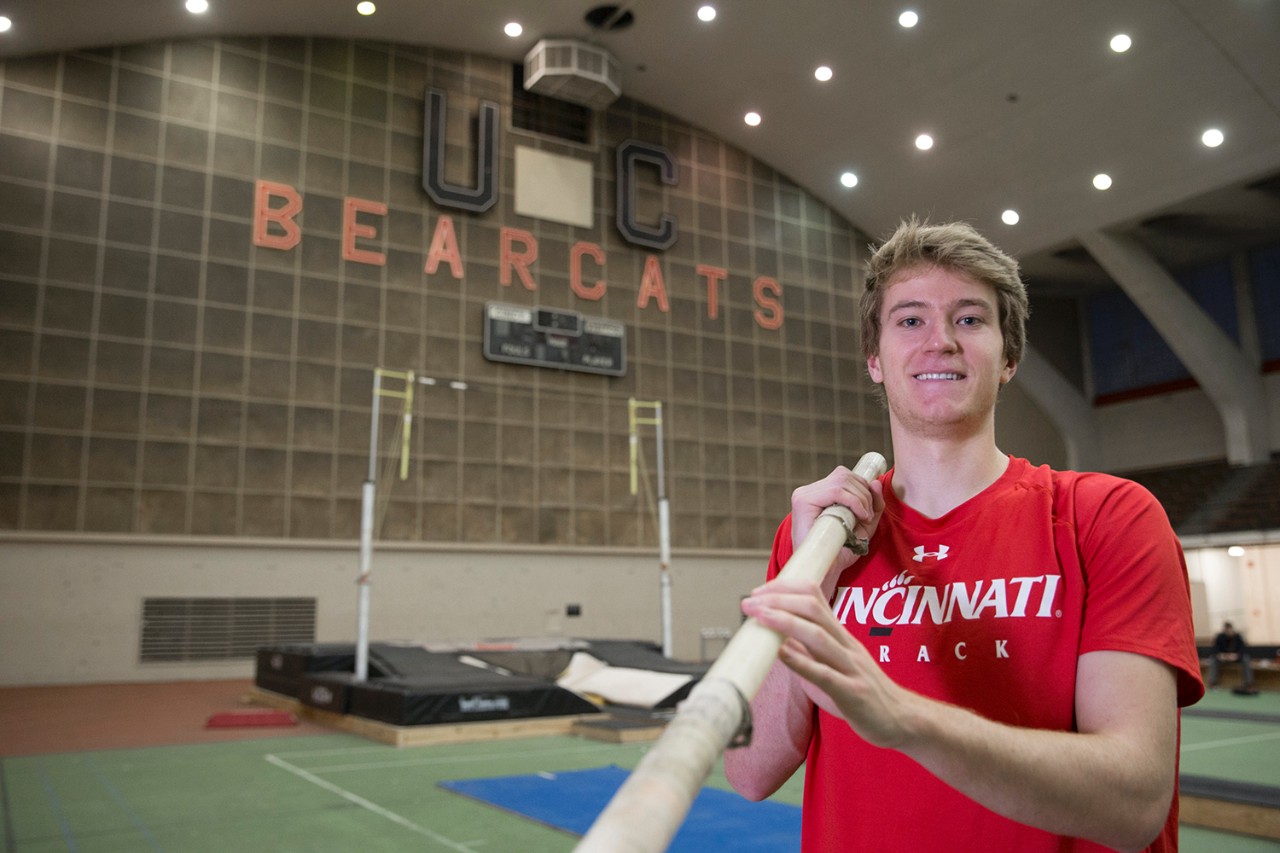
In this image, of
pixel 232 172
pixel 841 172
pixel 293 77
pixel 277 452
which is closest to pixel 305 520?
pixel 277 452

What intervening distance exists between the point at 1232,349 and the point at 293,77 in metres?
20.5

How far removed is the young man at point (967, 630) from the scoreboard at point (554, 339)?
1659 centimetres

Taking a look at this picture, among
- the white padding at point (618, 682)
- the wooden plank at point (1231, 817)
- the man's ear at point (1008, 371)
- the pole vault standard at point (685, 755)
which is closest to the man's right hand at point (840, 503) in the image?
the man's ear at point (1008, 371)

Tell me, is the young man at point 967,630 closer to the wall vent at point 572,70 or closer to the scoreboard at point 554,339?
the scoreboard at point 554,339

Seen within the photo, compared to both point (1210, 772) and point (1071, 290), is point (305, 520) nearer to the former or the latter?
point (1210, 772)

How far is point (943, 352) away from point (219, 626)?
1591 cm

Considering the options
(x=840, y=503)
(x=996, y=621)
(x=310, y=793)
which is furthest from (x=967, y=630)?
(x=310, y=793)

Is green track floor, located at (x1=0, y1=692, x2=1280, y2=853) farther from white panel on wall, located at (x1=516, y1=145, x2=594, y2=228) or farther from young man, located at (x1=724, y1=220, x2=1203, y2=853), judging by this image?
white panel on wall, located at (x1=516, y1=145, x2=594, y2=228)

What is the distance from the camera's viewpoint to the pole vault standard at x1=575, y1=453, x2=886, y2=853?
0.87 meters

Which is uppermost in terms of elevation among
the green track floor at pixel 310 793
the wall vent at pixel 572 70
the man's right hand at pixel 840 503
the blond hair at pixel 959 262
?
the wall vent at pixel 572 70

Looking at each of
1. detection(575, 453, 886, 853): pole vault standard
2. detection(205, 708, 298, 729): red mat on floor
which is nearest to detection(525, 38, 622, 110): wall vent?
detection(205, 708, 298, 729): red mat on floor

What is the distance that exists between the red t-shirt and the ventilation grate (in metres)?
15.1

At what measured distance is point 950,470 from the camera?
1.67 metres

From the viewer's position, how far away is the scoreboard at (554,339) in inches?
713
